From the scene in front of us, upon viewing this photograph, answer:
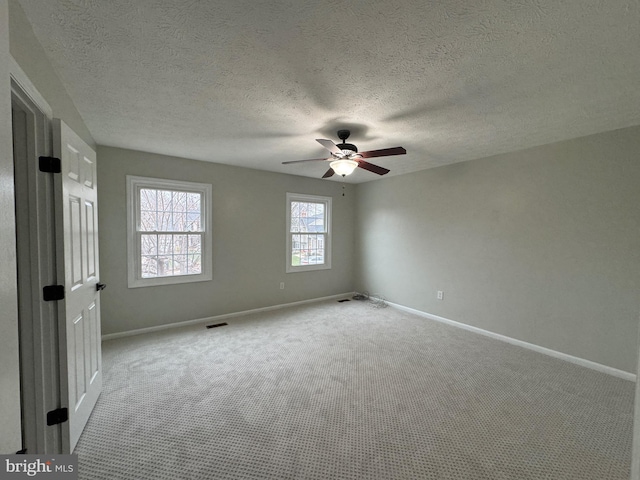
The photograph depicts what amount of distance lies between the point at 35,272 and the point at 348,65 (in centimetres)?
219

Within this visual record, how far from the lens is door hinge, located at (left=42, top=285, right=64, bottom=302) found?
4.88ft

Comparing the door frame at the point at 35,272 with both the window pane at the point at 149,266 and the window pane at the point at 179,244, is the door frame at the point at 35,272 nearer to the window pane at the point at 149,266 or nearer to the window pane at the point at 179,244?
the window pane at the point at 149,266

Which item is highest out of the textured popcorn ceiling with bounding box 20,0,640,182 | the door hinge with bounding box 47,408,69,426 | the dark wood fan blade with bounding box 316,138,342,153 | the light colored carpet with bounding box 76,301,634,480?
the textured popcorn ceiling with bounding box 20,0,640,182

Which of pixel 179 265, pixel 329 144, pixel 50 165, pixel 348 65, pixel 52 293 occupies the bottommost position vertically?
pixel 179 265

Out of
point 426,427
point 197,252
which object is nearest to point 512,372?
point 426,427

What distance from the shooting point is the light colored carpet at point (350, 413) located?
160 centimetres

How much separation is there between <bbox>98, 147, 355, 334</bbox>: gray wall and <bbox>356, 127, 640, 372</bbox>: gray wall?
5.03ft

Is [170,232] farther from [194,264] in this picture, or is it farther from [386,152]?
[386,152]

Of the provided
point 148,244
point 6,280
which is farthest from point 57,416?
point 148,244

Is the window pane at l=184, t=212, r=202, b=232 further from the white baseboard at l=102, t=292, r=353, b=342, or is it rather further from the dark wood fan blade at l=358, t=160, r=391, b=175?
the dark wood fan blade at l=358, t=160, r=391, b=175

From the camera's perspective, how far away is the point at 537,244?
317 cm

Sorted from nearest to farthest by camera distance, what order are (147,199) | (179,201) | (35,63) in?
(35,63) < (147,199) < (179,201)

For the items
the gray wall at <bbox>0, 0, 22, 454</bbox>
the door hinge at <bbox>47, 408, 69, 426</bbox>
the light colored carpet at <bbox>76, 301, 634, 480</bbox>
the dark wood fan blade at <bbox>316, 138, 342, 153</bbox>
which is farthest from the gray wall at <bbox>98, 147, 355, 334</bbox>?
the gray wall at <bbox>0, 0, 22, 454</bbox>

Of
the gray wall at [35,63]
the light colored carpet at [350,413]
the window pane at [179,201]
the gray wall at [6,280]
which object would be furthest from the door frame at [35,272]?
the window pane at [179,201]
